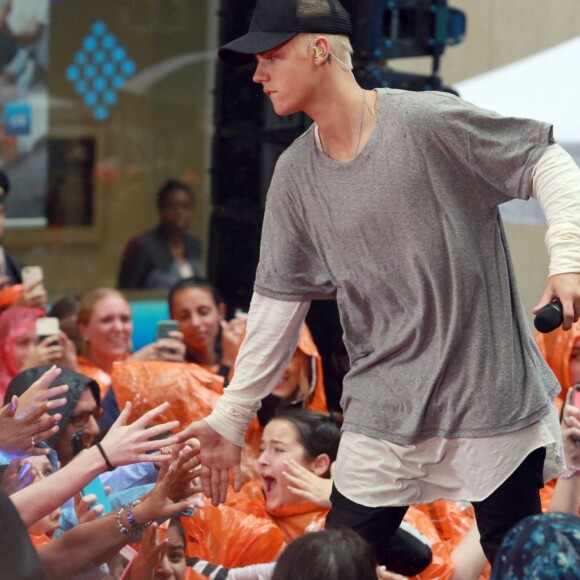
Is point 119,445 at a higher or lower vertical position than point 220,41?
lower

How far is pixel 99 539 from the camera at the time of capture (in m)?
2.42

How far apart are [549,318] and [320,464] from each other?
1593 mm

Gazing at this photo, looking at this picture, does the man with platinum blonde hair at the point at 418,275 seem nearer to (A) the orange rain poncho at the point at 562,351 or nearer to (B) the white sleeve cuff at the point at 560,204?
(B) the white sleeve cuff at the point at 560,204

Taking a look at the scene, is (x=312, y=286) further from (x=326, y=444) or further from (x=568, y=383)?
(x=568, y=383)

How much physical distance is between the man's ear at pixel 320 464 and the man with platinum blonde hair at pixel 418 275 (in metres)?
1.10

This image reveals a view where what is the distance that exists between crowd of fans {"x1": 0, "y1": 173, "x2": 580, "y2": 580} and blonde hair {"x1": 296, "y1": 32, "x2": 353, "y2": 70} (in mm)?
739

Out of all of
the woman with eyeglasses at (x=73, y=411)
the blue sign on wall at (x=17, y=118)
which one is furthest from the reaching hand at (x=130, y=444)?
the blue sign on wall at (x=17, y=118)

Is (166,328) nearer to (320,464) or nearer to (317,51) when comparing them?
(320,464)

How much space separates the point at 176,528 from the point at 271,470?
0.36m

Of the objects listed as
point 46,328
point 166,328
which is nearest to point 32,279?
point 46,328

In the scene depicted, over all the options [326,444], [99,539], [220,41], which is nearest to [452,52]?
A: [220,41]

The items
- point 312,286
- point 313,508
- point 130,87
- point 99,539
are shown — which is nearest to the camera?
Result: point 312,286

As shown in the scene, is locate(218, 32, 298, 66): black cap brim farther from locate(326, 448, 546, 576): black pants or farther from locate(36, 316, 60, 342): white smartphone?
locate(36, 316, 60, 342): white smartphone

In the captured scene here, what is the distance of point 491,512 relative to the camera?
6.78 feet
